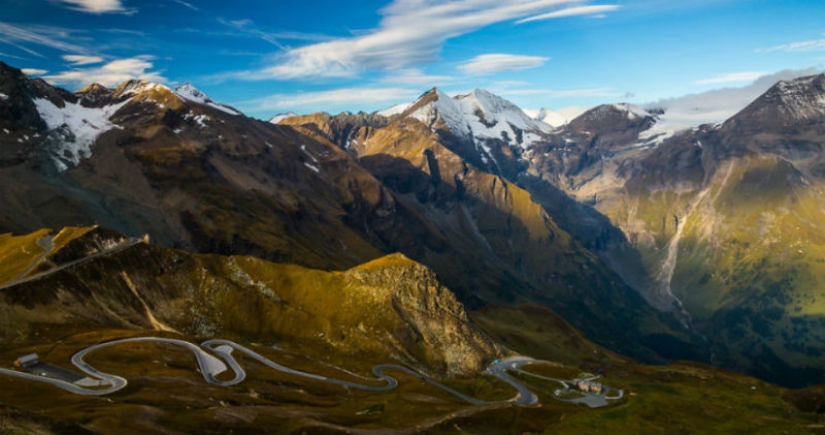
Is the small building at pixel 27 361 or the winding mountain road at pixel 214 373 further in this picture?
the small building at pixel 27 361

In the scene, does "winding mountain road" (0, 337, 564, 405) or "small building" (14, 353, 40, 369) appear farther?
"small building" (14, 353, 40, 369)

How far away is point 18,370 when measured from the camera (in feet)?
395

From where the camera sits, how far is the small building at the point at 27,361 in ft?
404

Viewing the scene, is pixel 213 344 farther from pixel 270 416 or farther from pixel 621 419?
pixel 621 419

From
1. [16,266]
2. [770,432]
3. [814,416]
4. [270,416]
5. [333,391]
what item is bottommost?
[814,416]

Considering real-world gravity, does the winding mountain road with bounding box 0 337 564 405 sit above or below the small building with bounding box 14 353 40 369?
below

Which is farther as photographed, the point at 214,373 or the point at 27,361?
the point at 214,373

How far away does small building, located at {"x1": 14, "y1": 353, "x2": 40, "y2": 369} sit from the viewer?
123081 millimetres

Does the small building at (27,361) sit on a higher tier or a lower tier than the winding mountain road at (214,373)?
higher

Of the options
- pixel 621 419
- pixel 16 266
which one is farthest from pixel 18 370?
pixel 621 419

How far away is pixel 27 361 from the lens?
124062mm

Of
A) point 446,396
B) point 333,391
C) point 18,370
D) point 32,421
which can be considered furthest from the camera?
point 446,396

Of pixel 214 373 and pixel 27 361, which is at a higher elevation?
pixel 27 361

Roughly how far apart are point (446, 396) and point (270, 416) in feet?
239
